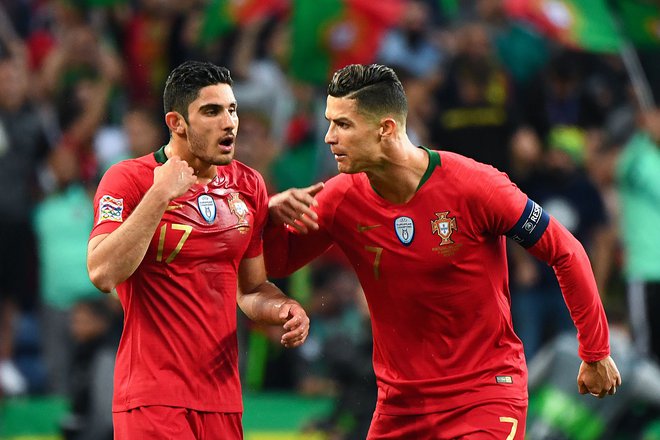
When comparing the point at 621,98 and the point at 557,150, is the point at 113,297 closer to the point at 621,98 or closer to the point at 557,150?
the point at 557,150

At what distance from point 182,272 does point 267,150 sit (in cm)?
600

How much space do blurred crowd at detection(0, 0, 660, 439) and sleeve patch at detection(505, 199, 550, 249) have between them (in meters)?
4.57

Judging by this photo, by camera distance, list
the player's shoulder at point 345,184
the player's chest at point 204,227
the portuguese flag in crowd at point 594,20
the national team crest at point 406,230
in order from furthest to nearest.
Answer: the portuguese flag in crowd at point 594,20 < the player's shoulder at point 345,184 < the national team crest at point 406,230 < the player's chest at point 204,227

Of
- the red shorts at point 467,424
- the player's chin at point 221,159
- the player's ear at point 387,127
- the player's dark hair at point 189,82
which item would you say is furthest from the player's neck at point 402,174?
the red shorts at point 467,424

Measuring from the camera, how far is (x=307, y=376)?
41.0 ft

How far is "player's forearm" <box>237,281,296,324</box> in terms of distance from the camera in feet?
21.5

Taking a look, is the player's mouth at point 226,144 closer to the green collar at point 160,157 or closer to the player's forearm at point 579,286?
the green collar at point 160,157

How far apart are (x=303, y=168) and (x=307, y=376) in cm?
191

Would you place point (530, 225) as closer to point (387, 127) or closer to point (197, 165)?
point (387, 127)

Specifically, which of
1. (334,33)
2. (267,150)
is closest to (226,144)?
(267,150)

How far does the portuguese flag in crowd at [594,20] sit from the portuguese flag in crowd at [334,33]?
1209 millimetres

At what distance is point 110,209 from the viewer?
20.4 feet

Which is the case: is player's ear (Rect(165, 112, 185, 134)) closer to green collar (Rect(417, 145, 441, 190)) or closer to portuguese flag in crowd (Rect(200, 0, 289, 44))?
green collar (Rect(417, 145, 441, 190))

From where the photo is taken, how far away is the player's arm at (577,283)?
22.0ft
